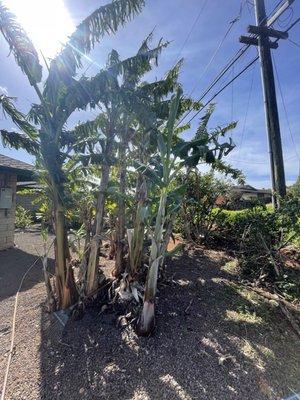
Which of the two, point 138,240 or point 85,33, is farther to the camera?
point 138,240

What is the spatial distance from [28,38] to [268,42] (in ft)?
20.4

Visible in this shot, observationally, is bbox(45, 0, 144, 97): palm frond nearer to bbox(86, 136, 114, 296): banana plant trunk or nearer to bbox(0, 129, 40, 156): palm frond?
bbox(0, 129, 40, 156): palm frond

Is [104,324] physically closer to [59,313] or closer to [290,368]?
[59,313]

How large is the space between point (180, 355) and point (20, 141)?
4243 mm

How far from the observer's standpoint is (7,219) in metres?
9.70

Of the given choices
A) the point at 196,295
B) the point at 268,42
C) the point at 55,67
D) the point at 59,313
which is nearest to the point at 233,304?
the point at 196,295

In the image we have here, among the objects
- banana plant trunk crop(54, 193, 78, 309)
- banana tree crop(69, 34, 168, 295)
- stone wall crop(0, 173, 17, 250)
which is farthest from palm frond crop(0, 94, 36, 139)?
stone wall crop(0, 173, 17, 250)

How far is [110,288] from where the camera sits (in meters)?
4.74

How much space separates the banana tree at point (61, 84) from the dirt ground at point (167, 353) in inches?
33.1

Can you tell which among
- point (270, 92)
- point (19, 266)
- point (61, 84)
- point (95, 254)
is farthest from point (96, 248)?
point (270, 92)

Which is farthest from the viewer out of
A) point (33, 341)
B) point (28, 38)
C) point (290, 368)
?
point (28, 38)

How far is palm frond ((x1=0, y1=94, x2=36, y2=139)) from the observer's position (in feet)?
15.9

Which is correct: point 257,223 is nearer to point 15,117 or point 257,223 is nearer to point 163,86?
point 163,86

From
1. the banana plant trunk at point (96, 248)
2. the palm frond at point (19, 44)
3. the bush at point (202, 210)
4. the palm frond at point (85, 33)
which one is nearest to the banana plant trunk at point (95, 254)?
the banana plant trunk at point (96, 248)
